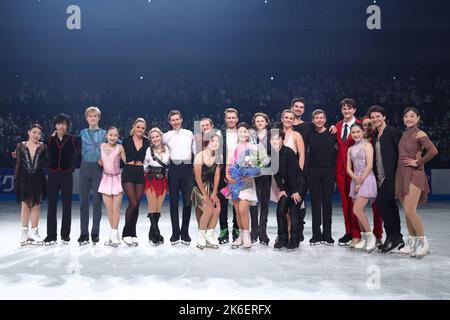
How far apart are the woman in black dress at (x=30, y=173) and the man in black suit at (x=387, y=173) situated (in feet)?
12.2

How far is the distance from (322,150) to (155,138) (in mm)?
1853

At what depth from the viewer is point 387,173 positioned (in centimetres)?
592

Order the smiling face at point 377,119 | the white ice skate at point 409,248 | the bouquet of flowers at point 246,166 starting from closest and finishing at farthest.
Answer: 1. the white ice skate at point 409,248
2. the smiling face at point 377,119
3. the bouquet of flowers at point 246,166

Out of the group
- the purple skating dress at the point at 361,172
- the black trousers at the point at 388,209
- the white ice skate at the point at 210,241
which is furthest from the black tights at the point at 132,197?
the black trousers at the point at 388,209

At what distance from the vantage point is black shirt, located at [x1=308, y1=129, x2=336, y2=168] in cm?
643

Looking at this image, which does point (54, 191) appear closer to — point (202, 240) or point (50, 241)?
point (50, 241)

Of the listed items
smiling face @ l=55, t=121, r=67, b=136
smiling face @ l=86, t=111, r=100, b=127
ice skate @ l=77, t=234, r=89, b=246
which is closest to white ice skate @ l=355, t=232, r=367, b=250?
ice skate @ l=77, t=234, r=89, b=246

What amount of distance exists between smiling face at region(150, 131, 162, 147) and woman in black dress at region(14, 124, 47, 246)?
1.29 m

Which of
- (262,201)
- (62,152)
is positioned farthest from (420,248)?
(62,152)

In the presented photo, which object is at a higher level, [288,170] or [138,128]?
[138,128]

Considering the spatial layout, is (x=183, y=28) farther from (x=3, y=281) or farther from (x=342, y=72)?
(x=3, y=281)

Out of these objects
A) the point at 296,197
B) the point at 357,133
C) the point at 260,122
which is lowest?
the point at 296,197

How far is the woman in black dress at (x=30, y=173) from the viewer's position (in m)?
6.56

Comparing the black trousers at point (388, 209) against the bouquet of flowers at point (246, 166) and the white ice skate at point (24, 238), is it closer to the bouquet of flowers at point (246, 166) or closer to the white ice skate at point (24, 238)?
the bouquet of flowers at point (246, 166)
